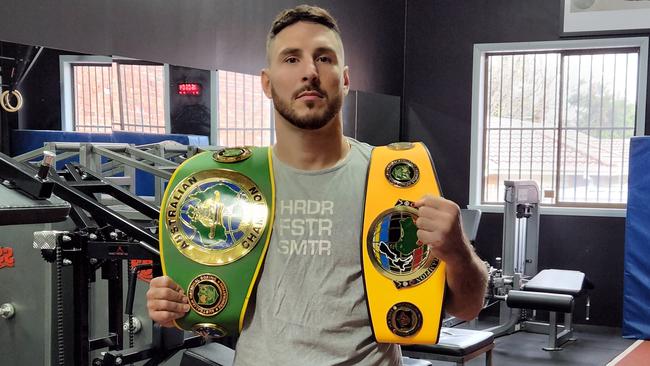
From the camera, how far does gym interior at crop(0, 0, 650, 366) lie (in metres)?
2.31

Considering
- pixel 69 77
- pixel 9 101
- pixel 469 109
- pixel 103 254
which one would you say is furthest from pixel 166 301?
pixel 469 109

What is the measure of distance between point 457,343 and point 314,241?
90.9 inches

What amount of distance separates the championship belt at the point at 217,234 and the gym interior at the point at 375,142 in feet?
0.47

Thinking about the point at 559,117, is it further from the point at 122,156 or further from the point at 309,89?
the point at 309,89

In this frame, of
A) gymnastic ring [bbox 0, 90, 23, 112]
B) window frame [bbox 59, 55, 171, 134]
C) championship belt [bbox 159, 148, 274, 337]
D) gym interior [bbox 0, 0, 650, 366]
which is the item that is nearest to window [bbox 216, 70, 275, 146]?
gym interior [bbox 0, 0, 650, 366]

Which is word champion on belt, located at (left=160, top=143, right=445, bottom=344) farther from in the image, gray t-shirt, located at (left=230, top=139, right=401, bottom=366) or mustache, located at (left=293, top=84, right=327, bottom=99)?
mustache, located at (left=293, top=84, right=327, bottom=99)

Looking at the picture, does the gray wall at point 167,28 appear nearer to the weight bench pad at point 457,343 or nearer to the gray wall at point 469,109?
the gray wall at point 469,109

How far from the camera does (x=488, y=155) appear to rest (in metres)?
6.62

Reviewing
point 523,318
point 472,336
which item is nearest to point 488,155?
point 523,318

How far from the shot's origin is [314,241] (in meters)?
1.12

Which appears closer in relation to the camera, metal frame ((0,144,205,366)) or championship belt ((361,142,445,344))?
championship belt ((361,142,445,344))

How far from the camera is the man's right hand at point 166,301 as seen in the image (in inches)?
44.7

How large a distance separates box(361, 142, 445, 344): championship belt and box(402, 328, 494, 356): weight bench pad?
1.96 m

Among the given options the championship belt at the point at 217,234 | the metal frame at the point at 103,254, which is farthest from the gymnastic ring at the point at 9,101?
the championship belt at the point at 217,234
